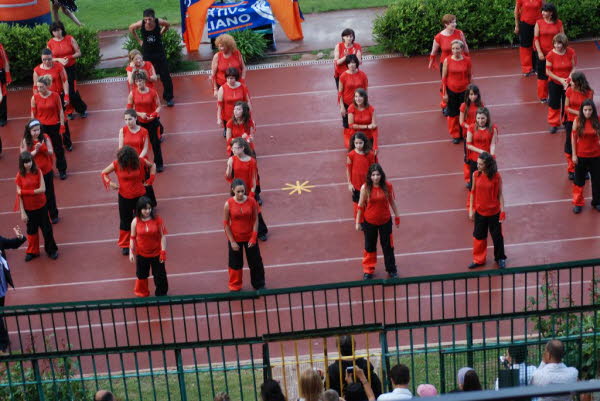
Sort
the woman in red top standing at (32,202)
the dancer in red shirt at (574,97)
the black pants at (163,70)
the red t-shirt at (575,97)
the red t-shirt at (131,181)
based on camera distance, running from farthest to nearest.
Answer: the black pants at (163,70)
the red t-shirt at (575,97)
the dancer in red shirt at (574,97)
the woman in red top standing at (32,202)
the red t-shirt at (131,181)

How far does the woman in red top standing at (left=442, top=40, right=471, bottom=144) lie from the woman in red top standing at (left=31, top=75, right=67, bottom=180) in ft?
17.4

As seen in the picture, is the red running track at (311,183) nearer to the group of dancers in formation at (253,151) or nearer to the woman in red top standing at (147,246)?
the group of dancers in formation at (253,151)

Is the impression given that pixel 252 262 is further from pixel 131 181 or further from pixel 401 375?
pixel 401 375

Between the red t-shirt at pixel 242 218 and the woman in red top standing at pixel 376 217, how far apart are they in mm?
1161

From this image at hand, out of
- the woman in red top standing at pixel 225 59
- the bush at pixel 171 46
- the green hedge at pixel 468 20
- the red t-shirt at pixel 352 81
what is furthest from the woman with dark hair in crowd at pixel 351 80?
the bush at pixel 171 46

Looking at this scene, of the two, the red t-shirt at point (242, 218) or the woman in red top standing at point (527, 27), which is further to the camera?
the woman in red top standing at point (527, 27)

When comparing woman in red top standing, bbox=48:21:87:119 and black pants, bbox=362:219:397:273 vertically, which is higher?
woman in red top standing, bbox=48:21:87:119

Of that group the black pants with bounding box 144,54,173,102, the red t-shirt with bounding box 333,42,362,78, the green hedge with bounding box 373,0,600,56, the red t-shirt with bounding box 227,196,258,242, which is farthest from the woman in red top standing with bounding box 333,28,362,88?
the red t-shirt with bounding box 227,196,258,242

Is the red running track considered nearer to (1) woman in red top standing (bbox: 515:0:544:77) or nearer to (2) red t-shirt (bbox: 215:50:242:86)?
(1) woman in red top standing (bbox: 515:0:544:77)

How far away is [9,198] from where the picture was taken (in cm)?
1489

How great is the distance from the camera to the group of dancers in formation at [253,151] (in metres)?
11.5

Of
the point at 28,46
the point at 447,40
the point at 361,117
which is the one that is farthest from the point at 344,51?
the point at 28,46

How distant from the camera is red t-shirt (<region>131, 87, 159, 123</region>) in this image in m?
14.3

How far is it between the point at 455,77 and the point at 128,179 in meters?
4.90
